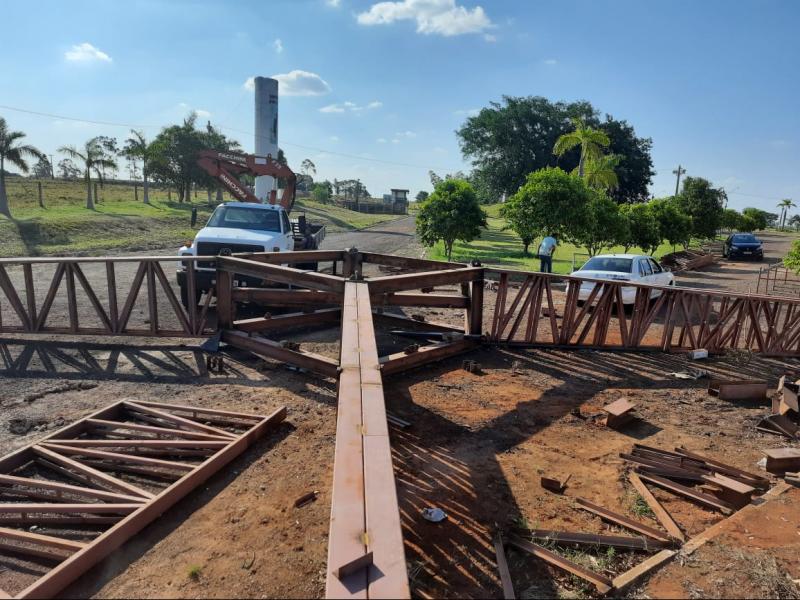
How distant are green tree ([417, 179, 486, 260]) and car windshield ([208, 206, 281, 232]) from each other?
10096 mm

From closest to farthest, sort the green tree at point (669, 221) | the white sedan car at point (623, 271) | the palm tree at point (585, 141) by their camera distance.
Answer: the white sedan car at point (623, 271) < the palm tree at point (585, 141) < the green tree at point (669, 221)

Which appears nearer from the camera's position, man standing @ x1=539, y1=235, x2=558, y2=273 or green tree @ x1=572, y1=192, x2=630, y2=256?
man standing @ x1=539, y1=235, x2=558, y2=273

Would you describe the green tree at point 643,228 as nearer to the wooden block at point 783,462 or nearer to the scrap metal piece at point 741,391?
the scrap metal piece at point 741,391

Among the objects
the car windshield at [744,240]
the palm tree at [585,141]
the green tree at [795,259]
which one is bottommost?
the green tree at [795,259]

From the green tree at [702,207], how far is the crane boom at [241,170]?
119ft

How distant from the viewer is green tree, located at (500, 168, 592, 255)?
20359mm

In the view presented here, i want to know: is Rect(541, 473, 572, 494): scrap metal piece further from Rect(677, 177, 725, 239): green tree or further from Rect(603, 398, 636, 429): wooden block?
Rect(677, 177, 725, 239): green tree

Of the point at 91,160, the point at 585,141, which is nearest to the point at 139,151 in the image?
the point at 91,160

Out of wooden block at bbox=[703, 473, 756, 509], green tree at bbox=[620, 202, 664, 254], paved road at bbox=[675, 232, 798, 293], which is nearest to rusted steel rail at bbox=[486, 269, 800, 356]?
wooden block at bbox=[703, 473, 756, 509]

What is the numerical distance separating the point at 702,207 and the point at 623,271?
33.8 m

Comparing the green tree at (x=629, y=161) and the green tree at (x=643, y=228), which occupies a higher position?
the green tree at (x=629, y=161)

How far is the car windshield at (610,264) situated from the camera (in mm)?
13812

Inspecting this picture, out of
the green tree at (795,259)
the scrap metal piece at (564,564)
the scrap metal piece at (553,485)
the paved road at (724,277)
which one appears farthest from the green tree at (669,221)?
the scrap metal piece at (564,564)

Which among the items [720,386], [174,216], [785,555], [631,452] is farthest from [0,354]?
[174,216]
